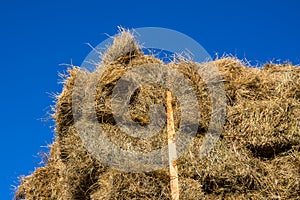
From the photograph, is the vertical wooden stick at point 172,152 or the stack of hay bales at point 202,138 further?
the stack of hay bales at point 202,138

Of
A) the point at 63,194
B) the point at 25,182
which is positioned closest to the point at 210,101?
the point at 63,194

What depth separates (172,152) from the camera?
20.0ft

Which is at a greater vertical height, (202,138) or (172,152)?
(202,138)

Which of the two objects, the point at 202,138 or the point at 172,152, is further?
the point at 202,138

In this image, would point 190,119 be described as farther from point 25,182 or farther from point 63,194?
point 25,182

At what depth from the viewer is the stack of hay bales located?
19.8ft

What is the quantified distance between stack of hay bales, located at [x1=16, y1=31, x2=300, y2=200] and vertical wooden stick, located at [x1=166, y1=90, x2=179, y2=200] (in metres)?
0.08

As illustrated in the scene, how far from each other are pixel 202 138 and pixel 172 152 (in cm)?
43

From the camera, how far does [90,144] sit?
6.44 metres

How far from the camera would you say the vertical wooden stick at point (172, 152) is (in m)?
5.91

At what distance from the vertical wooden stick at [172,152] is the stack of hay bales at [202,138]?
0.27 feet

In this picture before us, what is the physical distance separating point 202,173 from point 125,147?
2.96 ft

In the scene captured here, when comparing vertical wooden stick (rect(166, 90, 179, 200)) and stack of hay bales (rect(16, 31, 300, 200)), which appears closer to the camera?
vertical wooden stick (rect(166, 90, 179, 200))

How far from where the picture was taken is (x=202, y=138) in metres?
6.30
